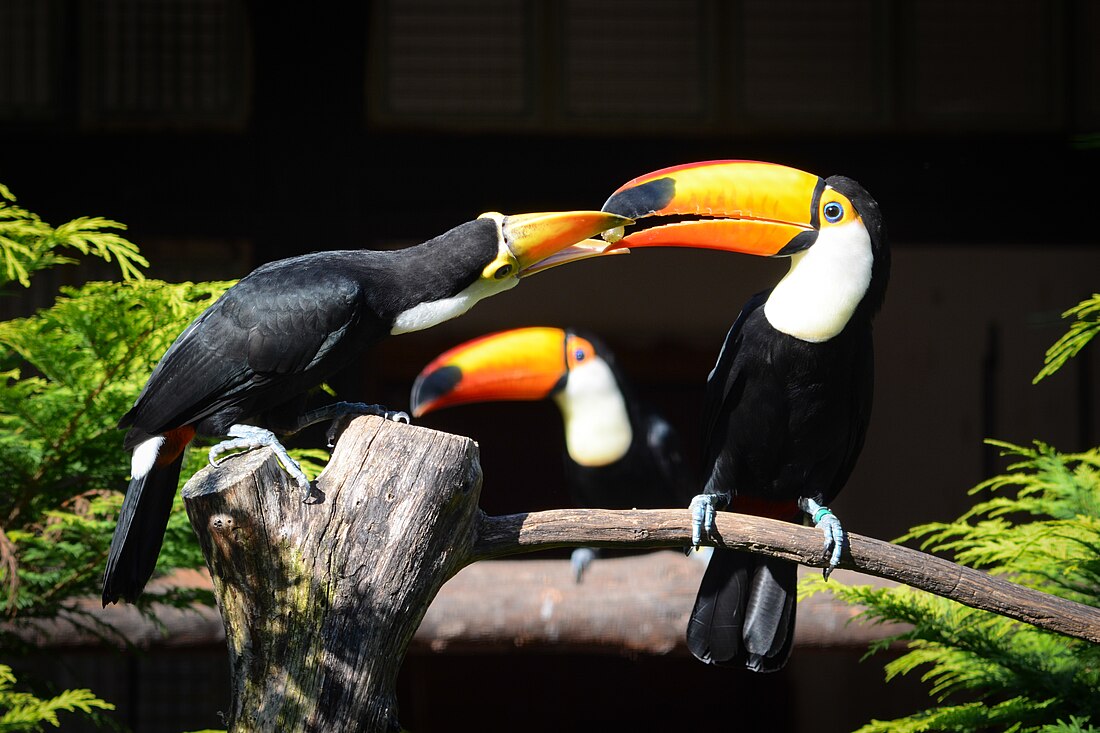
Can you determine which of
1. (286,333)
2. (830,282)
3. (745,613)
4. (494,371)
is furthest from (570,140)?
(286,333)

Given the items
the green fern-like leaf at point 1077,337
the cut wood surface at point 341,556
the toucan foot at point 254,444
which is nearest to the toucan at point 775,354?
the green fern-like leaf at point 1077,337

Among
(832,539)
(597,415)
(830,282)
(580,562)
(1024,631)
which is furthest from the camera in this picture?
(597,415)

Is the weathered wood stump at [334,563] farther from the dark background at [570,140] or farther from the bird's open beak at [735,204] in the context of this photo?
the dark background at [570,140]

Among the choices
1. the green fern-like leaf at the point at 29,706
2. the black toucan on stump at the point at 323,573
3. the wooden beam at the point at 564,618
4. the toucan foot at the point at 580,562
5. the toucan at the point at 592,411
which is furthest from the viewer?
the toucan at the point at 592,411

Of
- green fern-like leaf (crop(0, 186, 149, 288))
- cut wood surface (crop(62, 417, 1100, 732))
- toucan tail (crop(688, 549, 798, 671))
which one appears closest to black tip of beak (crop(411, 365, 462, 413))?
green fern-like leaf (crop(0, 186, 149, 288))

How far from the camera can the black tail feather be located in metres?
2.06

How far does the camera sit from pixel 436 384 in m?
3.67

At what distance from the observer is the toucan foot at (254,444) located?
1.97 metres

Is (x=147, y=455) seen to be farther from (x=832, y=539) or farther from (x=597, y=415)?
(x=597, y=415)

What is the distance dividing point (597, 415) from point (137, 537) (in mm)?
1980

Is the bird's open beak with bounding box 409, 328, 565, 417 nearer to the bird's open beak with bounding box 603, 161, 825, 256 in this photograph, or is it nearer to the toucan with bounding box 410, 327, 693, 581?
the toucan with bounding box 410, 327, 693, 581

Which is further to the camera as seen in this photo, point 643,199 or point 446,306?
point 643,199

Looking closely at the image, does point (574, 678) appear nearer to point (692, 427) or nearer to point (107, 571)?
point (692, 427)

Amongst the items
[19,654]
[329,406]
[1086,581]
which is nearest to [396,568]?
[329,406]
